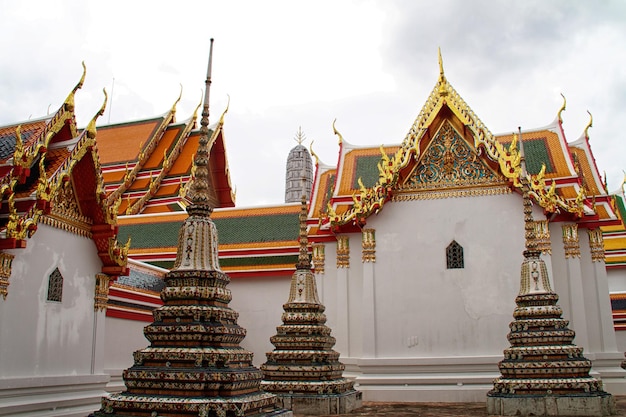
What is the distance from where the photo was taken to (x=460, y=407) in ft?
27.2

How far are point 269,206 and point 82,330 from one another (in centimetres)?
710

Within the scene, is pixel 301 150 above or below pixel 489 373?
above

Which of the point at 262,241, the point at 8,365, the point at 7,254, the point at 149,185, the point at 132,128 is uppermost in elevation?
the point at 132,128

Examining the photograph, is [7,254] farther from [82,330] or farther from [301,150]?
[301,150]

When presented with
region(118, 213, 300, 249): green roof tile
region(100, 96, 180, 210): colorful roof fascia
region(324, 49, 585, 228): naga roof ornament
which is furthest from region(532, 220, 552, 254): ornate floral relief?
region(100, 96, 180, 210): colorful roof fascia

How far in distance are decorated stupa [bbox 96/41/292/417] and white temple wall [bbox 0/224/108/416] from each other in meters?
2.07

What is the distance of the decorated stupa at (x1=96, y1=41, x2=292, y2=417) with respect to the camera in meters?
4.23

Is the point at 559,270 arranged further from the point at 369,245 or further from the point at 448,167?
the point at 369,245

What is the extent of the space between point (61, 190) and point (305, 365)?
345cm

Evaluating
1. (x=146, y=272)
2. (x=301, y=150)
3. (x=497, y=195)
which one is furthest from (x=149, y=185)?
(x=301, y=150)

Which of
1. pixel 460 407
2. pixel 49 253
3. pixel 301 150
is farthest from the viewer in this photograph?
pixel 301 150

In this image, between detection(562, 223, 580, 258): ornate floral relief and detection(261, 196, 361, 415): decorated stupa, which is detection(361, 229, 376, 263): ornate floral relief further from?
detection(562, 223, 580, 258): ornate floral relief

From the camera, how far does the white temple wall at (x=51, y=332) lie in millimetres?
6023

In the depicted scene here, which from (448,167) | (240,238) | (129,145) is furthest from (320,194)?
(129,145)
